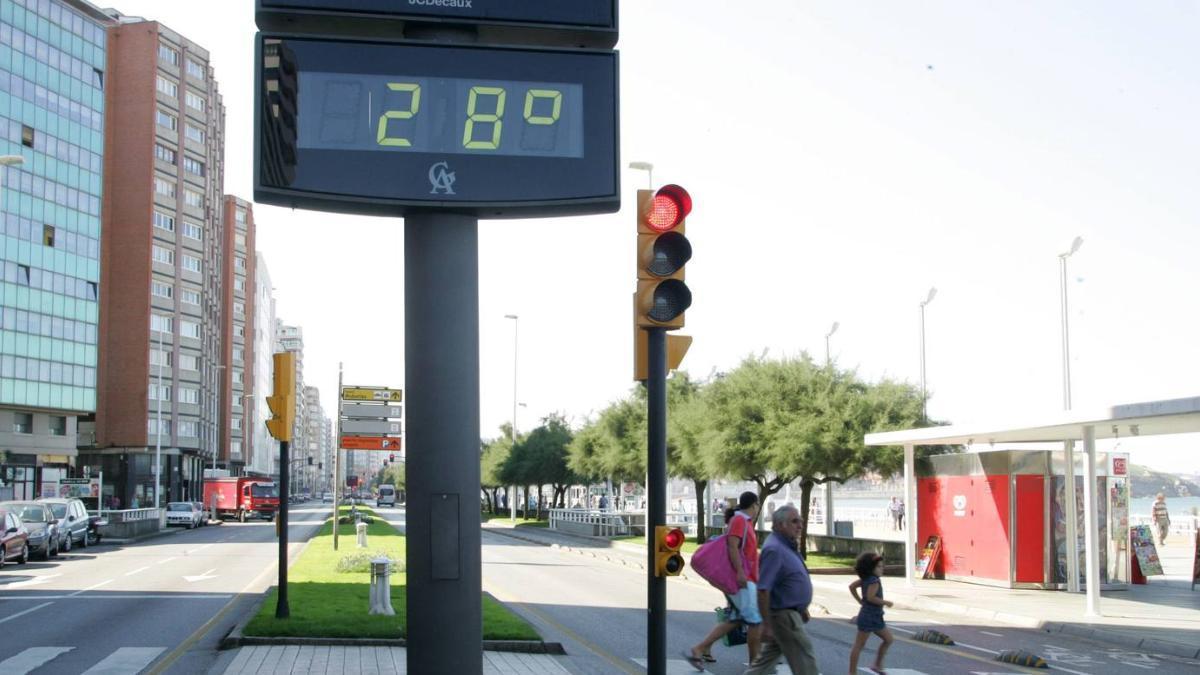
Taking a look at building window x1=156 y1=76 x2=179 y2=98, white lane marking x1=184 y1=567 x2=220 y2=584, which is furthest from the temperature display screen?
building window x1=156 y1=76 x2=179 y2=98

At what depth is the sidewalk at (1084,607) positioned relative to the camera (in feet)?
56.4

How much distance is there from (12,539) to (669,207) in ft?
96.1

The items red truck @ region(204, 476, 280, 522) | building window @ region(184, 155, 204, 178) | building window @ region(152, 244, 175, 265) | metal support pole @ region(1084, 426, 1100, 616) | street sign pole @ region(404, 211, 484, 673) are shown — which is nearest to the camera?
street sign pole @ region(404, 211, 484, 673)

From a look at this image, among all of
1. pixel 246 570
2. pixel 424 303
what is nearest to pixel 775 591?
pixel 424 303

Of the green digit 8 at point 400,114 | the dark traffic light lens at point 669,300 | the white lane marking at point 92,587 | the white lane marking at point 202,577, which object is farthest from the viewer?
the white lane marking at point 202,577

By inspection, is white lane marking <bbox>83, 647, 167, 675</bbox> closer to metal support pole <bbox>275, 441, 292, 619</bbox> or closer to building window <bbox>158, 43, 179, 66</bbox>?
metal support pole <bbox>275, 441, 292, 619</bbox>

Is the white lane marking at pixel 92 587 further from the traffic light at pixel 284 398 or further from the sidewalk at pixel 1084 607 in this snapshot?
the sidewalk at pixel 1084 607

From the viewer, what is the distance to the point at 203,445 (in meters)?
107

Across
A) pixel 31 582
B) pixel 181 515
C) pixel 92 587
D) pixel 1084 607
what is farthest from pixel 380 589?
pixel 181 515

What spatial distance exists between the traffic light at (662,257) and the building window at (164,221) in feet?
315

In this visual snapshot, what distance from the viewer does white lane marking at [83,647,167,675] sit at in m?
12.4

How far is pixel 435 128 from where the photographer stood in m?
5.52

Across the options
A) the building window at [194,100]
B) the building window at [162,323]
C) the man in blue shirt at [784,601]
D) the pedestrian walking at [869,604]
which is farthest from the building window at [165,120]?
the man in blue shirt at [784,601]

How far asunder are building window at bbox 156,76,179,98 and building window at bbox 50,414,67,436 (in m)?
29.3
